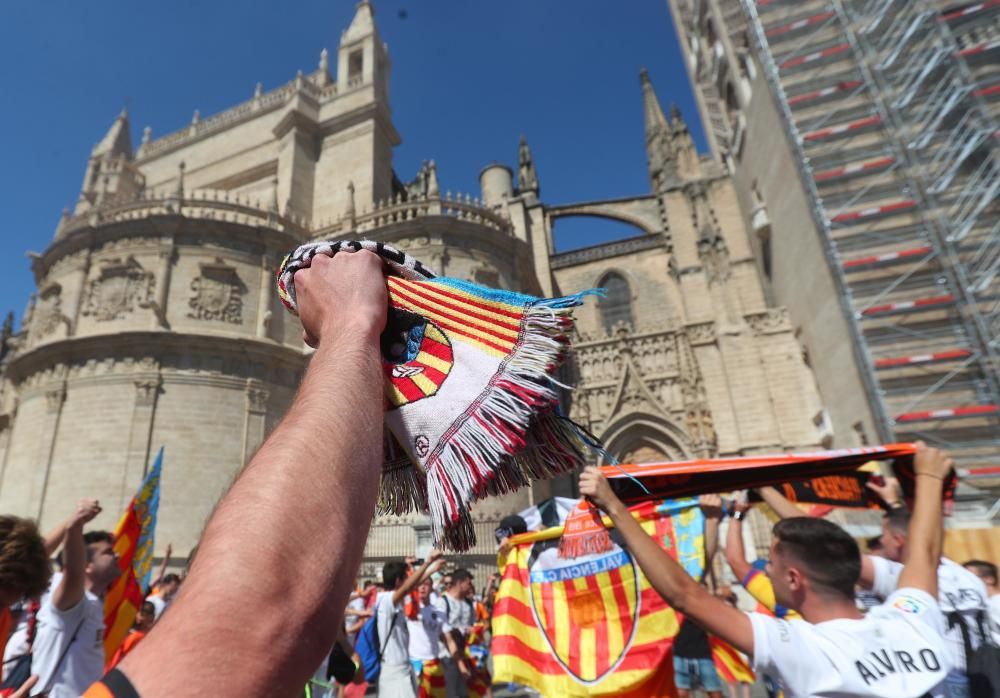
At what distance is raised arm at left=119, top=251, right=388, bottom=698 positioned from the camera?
→ 0.45m

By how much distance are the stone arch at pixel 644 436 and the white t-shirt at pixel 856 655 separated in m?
18.0

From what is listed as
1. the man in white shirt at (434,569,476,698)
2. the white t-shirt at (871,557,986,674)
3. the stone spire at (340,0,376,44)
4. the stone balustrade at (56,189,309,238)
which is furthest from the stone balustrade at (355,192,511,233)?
the white t-shirt at (871,557,986,674)

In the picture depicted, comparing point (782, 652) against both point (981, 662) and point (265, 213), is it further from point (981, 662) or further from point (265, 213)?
point (265, 213)

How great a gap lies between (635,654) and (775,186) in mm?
16514

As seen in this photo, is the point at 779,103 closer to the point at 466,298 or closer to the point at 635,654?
the point at 635,654

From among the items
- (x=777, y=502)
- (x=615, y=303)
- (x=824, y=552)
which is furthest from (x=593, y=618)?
(x=615, y=303)

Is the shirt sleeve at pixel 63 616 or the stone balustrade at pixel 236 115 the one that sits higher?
the stone balustrade at pixel 236 115

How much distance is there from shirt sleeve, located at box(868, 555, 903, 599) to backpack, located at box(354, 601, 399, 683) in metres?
3.63

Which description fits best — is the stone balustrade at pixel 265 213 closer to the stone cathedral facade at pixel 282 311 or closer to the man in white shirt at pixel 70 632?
the stone cathedral facade at pixel 282 311

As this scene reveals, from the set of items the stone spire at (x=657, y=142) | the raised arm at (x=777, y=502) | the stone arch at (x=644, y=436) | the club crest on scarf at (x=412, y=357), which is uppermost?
the stone spire at (x=657, y=142)

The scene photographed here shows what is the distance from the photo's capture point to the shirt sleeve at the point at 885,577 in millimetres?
3141

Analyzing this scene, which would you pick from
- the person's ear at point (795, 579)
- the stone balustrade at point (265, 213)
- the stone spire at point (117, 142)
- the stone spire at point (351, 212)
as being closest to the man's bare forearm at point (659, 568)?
the person's ear at point (795, 579)

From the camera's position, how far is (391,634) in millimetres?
4855

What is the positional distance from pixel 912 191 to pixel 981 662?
44.6ft
